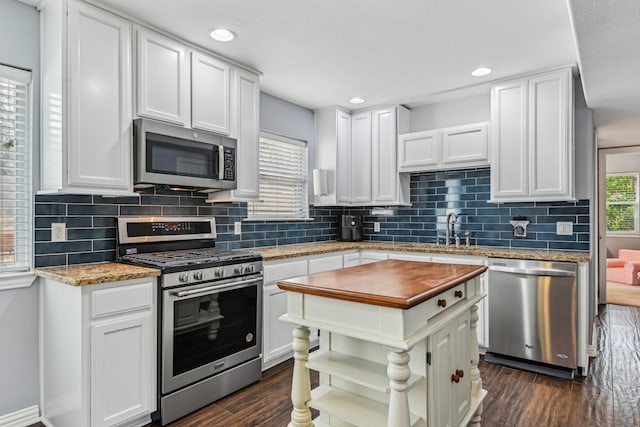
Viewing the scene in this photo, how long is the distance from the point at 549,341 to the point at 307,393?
7.29 feet

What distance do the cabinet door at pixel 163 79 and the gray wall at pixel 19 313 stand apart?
1.93ft

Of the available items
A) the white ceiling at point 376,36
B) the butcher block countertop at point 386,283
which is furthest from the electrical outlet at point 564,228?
the butcher block countertop at point 386,283

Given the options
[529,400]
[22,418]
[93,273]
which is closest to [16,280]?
[93,273]

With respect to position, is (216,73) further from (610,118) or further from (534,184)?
(610,118)

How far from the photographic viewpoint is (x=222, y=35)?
272cm

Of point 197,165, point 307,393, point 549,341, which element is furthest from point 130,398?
point 549,341

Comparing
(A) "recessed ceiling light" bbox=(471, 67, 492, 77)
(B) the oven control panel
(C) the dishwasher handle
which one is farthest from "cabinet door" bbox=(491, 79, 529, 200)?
(B) the oven control panel

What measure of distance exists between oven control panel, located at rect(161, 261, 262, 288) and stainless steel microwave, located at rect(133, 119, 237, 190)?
0.65 meters

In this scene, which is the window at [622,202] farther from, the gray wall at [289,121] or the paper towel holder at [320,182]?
the gray wall at [289,121]

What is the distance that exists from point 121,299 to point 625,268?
7.86 meters

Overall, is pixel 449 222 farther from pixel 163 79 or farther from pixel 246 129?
pixel 163 79

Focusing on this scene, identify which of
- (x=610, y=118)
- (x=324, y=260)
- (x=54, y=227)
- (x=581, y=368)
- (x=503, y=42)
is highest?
(x=503, y=42)

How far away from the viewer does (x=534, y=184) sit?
11.2 ft

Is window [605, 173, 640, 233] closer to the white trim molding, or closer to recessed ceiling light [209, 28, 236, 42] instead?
recessed ceiling light [209, 28, 236, 42]
